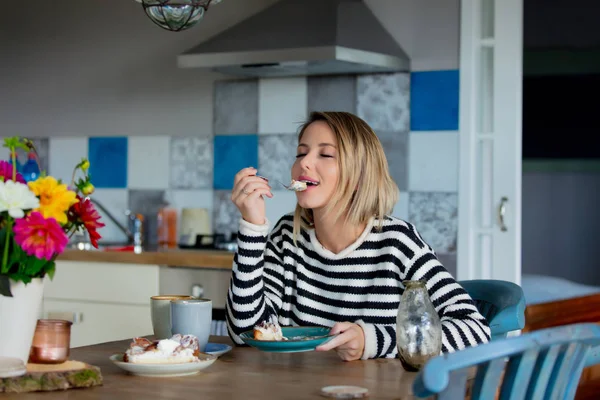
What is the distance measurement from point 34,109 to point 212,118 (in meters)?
1.02

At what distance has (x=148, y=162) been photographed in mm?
4352

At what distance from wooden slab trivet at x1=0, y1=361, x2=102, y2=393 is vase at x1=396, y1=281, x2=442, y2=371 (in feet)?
1.71

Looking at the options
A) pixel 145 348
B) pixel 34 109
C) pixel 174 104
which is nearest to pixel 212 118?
pixel 174 104

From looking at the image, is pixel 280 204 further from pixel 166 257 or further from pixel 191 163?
pixel 166 257

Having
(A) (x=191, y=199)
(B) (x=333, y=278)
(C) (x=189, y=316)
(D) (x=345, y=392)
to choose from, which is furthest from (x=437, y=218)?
(D) (x=345, y=392)

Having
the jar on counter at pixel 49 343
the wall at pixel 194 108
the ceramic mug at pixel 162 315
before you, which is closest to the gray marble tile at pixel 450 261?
the wall at pixel 194 108

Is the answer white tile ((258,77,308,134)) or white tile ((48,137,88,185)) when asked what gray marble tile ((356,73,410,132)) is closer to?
white tile ((258,77,308,134))

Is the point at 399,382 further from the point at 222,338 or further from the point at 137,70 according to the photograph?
the point at 137,70

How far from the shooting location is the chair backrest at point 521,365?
3.69ft

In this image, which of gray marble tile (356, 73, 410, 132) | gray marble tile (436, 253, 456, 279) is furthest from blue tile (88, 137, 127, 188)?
gray marble tile (436, 253, 456, 279)

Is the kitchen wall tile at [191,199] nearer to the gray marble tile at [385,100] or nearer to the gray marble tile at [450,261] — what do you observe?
the gray marble tile at [385,100]

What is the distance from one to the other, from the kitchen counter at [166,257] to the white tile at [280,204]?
0.32 m

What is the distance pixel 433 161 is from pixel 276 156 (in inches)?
27.6

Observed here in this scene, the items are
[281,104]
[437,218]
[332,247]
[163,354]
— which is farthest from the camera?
[281,104]
